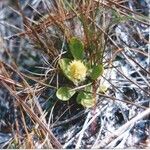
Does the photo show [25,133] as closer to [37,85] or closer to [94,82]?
[37,85]

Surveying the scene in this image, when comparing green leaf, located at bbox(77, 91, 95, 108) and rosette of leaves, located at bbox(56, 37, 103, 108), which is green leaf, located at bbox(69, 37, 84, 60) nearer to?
rosette of leaves, located at bbox(56, 37, 103, 108)

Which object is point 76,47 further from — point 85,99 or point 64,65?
point 85,99

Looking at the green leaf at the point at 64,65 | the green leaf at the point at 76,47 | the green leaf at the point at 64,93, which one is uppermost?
the green leaf at the point at 76,47

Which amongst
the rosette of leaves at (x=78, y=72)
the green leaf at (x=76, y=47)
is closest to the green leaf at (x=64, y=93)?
the rosette of leaves at (x=78, y=72)

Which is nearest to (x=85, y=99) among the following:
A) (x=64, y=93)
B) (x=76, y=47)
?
(x=64, y=93)

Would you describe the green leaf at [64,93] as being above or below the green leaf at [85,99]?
above

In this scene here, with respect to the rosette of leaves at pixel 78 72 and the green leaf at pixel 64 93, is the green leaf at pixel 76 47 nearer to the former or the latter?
the rosette of leaves at pixel 78 72

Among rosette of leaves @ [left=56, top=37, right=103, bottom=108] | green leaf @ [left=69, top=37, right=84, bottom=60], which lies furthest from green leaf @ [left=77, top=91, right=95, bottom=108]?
green leaf @ [left=69, top=37, right=84, bottom=60]
